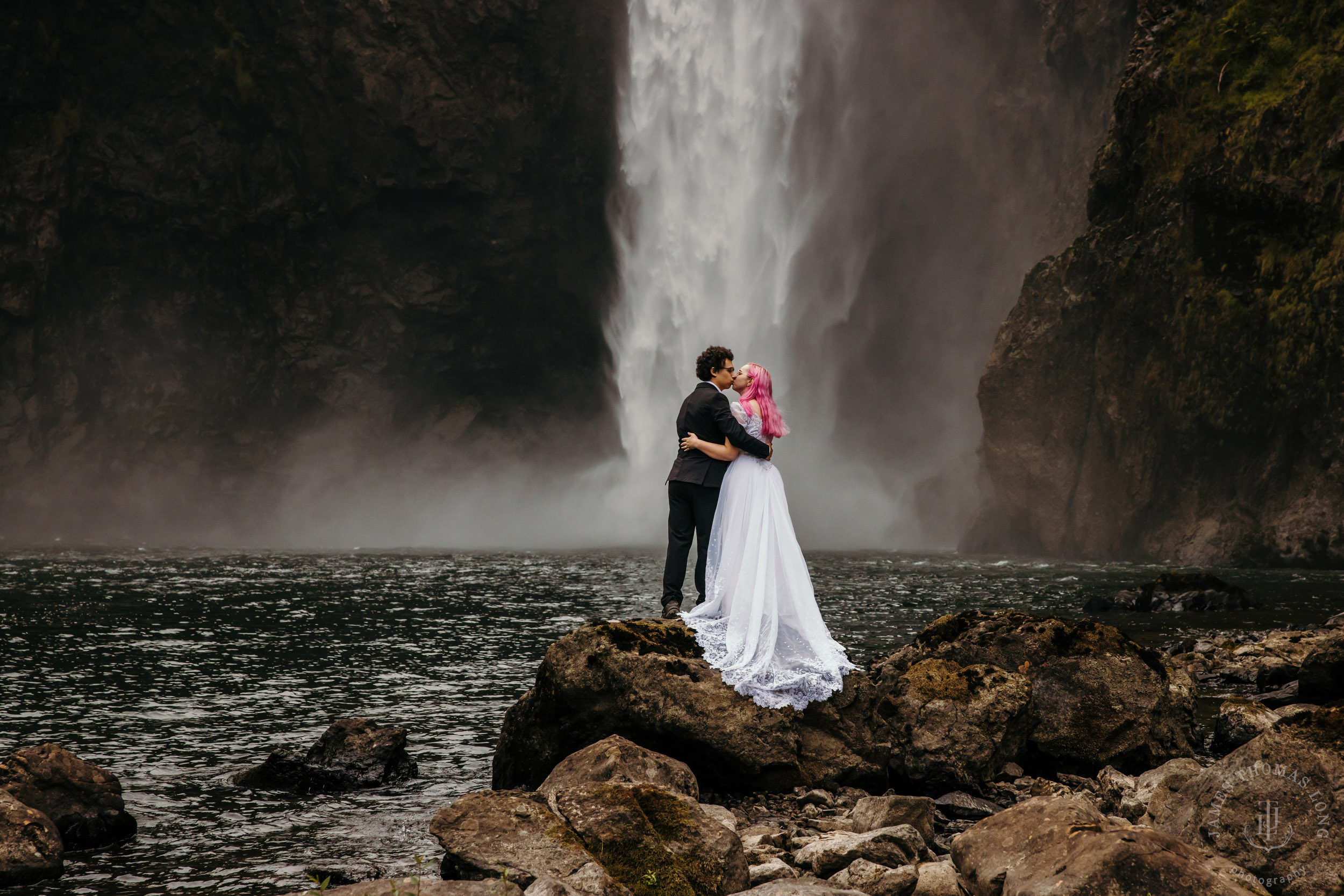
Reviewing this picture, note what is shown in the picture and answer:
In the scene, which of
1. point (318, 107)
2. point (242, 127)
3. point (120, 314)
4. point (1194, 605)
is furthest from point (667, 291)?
point (1194, 605)

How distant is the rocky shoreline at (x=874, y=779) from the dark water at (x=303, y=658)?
0.58 meters

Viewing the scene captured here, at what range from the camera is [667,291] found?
54312mm

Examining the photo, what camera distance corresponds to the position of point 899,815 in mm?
7379

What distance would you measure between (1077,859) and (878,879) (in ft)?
4.68

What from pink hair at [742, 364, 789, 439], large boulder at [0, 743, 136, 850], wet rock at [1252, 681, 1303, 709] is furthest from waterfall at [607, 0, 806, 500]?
large boulder at [0, 743, 136, 850]

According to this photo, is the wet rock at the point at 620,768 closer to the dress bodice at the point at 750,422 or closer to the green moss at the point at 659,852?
the green moss at the point at 659,852

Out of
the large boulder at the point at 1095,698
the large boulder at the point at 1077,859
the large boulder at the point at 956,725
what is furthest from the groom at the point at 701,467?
the large boulder at the point at 1077,859

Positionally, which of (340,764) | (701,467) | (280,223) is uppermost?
(280,223)

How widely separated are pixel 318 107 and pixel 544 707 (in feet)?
181

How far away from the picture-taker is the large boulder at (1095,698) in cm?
967

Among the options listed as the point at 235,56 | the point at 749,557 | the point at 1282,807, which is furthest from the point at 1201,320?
the point at 235,56

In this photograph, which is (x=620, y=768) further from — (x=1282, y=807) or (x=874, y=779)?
(x=1282, y=807)

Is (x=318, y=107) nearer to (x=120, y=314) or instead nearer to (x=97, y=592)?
(x=120, y=314)

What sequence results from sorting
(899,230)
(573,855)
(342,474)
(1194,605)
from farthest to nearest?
(342,474)
(899,230)
(1194,605)
(573,855)
